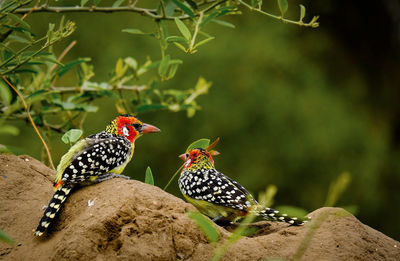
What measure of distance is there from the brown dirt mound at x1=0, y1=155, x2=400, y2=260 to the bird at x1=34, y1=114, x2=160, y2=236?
2.8 inches

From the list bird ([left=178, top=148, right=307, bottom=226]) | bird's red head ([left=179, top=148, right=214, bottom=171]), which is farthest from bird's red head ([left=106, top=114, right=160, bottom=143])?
bird's red head ([left=179, top=148, right=214, bottom=171])

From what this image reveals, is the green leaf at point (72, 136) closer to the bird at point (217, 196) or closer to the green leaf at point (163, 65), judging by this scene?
the green leaf at point (163, 65)

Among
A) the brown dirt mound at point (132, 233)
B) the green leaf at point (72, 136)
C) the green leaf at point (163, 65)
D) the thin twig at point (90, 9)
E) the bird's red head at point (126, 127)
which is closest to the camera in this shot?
the brown dirt mound at point (132, 233)

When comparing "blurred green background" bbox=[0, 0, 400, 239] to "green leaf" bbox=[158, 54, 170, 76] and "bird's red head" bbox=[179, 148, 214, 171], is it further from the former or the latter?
"green leaf" bbox=[158, 54, 170, 76]

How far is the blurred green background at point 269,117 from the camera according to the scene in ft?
20.6

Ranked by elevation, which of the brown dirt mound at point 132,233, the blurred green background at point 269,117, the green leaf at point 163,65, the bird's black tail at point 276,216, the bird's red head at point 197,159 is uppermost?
the green leaf at point 163,65

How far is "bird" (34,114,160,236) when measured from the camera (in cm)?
254

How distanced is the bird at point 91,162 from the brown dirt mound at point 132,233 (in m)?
0.07

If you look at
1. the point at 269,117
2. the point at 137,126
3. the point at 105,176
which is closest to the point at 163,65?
the point at 137,126

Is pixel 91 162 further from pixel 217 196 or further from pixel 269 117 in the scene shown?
pixel 269 117

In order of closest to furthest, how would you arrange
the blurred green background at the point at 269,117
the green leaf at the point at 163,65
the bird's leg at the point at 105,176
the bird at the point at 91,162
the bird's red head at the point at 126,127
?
the bird at the point at 91,162 → the bird's leg at the point at 105,176 → the green leaf at the point at 163,65 → the bird's red head at the point at 126,127 → the blurred green background at the point at 269,117

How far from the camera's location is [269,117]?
259 inches

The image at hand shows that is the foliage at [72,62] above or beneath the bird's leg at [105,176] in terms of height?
above

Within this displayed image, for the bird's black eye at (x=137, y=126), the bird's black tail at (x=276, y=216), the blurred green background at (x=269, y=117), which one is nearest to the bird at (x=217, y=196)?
the bird's black tail at (x=276, y=216)
